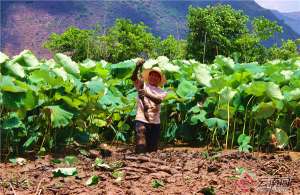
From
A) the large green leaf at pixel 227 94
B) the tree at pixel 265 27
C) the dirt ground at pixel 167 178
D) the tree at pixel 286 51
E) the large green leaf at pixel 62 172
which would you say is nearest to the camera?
the dirt ground at pixel 167 178

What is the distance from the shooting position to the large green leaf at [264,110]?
19.0 ft

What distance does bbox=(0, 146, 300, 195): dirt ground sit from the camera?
3.48 metres

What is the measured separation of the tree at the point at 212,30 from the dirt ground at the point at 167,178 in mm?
26960

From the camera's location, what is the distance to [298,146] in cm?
596

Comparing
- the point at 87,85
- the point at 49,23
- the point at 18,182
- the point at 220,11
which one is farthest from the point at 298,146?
the point at 49,23

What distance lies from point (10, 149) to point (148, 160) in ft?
5.09

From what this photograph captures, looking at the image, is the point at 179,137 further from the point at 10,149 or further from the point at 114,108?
the point at 10,149

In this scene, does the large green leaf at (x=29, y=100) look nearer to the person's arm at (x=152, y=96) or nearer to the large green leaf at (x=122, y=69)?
the person's arm at (x=152, y=96)

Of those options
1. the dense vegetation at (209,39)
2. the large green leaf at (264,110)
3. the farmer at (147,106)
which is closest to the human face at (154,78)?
the farmer at (147,106)

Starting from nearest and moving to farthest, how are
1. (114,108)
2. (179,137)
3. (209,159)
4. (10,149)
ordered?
(209,159) < (10,149) < (114,108) < (179,137)

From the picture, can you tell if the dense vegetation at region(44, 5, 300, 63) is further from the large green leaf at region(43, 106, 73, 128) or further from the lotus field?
the large green leaf at region(43, 106, 73, 128)

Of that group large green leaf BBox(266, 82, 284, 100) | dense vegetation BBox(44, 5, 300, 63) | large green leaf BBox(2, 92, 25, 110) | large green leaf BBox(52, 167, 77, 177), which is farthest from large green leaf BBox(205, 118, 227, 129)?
dense vegetation BBox(44, 5, 300, 63)

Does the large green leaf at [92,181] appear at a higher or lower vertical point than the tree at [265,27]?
lower

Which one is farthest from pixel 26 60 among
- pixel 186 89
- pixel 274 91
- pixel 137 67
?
pixel 274 91
